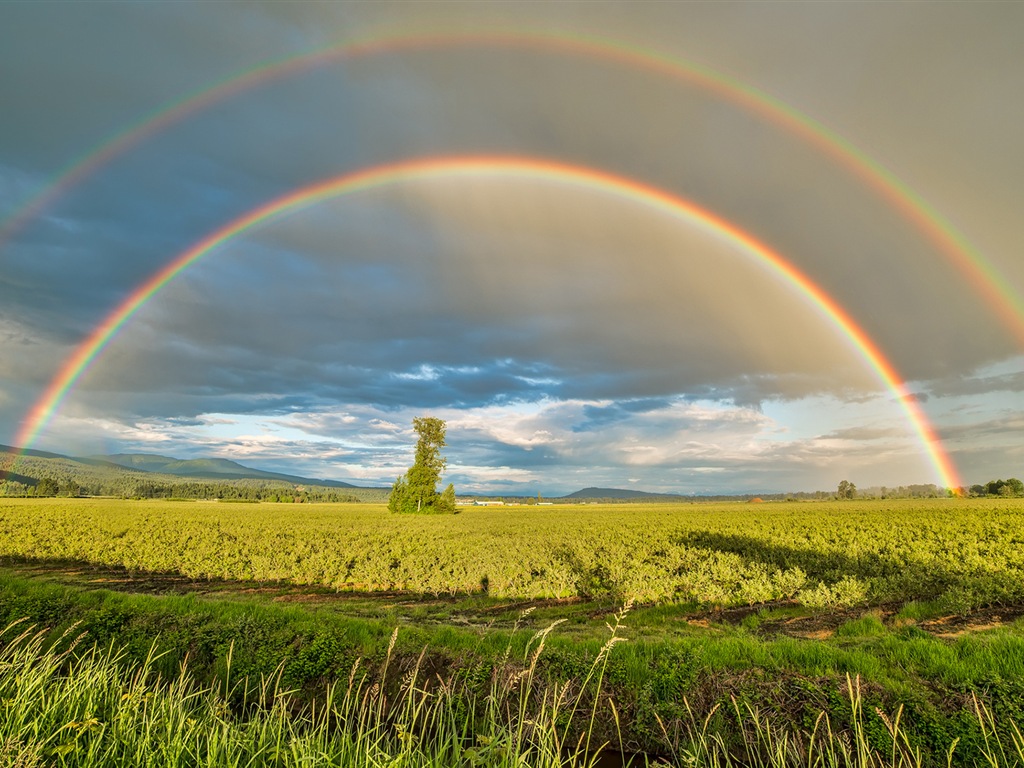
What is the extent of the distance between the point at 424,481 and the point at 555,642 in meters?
85.5

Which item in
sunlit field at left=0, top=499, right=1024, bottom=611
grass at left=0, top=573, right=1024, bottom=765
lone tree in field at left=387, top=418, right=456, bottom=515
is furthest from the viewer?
lone tree in field at left=387, top=418, right=456, bottom=515

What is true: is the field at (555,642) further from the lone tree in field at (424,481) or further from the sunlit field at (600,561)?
the lone tree in field at (424,481)

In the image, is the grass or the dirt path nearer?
the grass

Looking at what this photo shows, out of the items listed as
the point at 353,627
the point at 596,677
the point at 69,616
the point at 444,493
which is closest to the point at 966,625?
the point at 596,677

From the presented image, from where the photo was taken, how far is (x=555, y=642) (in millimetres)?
Answer: 13344

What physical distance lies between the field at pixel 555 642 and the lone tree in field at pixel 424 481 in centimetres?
5704

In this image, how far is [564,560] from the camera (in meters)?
28.4

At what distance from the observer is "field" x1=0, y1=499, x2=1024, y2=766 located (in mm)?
6793

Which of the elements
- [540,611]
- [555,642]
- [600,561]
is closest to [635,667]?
[555,642]

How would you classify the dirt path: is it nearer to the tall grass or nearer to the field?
the field

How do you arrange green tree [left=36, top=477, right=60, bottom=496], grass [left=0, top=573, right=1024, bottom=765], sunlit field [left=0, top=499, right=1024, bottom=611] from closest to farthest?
1. grass [left=0, top=573, right=1024, bottom=765]
2. sunlit field [left=0, top=499, right=1024, bottom=611]
3. green tree [left=36, top=477, right=60, bottom=496]

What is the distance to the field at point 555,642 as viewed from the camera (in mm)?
6793

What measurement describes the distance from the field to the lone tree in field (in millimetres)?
57038

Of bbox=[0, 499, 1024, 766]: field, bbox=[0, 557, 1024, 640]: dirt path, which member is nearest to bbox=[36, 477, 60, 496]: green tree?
bbox=[0, 499, 1024, 766]: field
